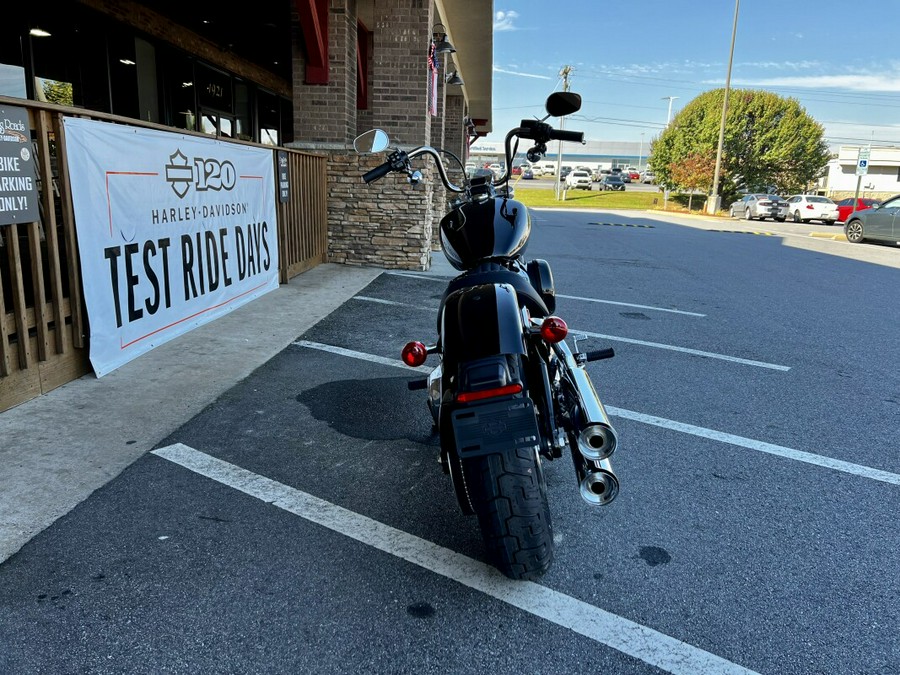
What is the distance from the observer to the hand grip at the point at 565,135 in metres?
3.67

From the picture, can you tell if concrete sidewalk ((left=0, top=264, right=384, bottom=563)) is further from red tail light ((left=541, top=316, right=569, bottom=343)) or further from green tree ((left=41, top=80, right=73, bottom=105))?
green tree ((left=41, top=80, right=73, bottom=105))

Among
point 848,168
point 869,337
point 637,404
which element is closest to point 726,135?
point 848,168

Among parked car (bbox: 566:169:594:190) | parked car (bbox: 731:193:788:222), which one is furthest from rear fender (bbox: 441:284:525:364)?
parked car (bbox: 566:169:594:190)

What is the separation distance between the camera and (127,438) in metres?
3.58

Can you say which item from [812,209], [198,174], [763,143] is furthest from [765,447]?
[763,143]

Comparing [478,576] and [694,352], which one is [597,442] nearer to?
[478,576]

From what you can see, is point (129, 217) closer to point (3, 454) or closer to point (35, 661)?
point (3, 454)

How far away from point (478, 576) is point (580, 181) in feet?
241

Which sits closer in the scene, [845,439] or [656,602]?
[656,602]

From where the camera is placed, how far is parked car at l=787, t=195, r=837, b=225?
31516 mm

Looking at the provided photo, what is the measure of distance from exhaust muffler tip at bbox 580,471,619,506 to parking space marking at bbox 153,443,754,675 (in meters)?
0.39

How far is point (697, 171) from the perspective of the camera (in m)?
44.3

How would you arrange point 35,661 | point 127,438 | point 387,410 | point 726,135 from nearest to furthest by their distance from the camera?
1. point 35,661
2. point 127,438
3. point 387,410
4. point 726,135

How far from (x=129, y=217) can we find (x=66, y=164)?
689mm
